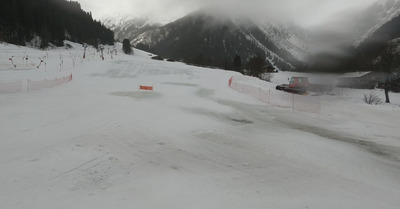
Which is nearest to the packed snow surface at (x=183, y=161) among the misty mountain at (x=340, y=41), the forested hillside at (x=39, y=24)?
the misty mountain at (x=340, y=41)

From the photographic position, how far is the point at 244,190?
19.1 feet

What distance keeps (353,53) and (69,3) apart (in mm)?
182842

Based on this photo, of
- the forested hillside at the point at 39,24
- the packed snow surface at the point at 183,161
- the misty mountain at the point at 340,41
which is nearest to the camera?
the packed snow surface at the point at 183,161

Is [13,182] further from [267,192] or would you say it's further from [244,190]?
[267,192]

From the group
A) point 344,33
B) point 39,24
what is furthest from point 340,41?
point 39,24

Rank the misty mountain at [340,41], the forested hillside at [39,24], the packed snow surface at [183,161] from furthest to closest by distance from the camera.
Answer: the forested hillside at [39,24] → the misty mountain at [340,41] → the packed snow surface at [183,161]

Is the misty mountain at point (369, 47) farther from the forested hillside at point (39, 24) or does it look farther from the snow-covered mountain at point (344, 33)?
the forested hillside at point (39, 24)

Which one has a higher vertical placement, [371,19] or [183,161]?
[371,19]

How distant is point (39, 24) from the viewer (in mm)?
93312

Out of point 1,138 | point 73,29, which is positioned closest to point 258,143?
point 1,138

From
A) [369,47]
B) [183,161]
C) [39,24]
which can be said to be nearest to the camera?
[183,161]

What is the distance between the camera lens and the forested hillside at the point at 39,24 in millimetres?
80875

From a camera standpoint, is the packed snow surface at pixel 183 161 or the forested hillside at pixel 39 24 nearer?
the packed snow surface at pixel 183 161

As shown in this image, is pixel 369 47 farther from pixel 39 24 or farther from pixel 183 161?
pixel 39 24
